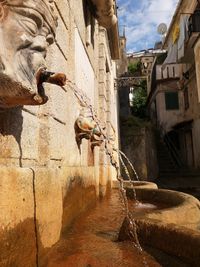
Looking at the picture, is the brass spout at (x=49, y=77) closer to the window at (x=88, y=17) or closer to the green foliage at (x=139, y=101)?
the window at (x=88, y=17)

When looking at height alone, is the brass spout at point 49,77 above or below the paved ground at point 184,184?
above

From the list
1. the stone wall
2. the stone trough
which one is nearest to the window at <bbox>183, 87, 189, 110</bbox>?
the stone wall

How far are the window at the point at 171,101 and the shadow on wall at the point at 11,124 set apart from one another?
23.3m

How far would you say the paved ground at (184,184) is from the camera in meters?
13.9

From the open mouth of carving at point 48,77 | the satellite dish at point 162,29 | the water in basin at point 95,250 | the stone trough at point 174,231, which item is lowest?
the water in basin at point 95,250

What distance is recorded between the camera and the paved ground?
1392 centimetres

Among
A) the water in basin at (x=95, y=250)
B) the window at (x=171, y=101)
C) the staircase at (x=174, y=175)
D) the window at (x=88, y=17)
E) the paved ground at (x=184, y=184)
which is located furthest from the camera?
the window at (x=171, y=101)

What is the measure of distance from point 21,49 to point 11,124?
50 centimetres

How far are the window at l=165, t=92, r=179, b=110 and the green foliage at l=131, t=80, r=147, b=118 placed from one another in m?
5.41

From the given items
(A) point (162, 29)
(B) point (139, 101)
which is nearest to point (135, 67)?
(B) point (139, 101)

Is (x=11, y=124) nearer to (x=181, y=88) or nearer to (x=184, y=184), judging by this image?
(x=184, y=184)

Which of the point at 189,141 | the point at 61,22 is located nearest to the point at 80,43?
the point at 61,22

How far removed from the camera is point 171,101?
2455 cm

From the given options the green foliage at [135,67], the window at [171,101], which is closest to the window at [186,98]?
the window at [171,101]
